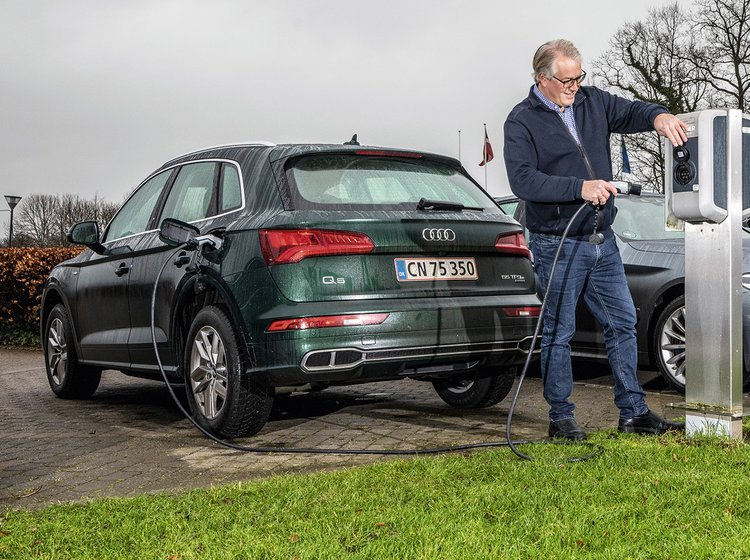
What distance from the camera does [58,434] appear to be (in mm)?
6340

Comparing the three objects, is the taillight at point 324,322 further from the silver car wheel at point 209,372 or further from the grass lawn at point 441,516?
the grass lawn at point 441,516

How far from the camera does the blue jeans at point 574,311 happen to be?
5.15 meters

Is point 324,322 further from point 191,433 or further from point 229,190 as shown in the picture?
point 191,433

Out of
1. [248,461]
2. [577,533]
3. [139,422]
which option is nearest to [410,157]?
[248,461]

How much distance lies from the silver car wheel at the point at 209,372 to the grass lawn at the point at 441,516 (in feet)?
Answer: 4.64

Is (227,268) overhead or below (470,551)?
overhead

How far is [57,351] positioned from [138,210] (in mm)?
1720

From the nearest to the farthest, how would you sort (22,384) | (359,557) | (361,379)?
1. (359,557)
2. (361,379)
3. (22,384)

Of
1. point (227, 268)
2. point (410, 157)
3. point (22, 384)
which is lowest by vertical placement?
point (22, 384)

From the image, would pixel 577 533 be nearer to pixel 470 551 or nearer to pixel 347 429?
pixel 470 551

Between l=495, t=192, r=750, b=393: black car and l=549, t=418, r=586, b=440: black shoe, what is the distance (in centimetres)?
231

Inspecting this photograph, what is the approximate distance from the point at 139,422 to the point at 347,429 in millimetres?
1627

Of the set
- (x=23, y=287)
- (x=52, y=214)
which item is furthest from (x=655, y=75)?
(x=52, y=214)

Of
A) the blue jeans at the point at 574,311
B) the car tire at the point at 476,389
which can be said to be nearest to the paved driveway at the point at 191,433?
the car tire at the point at 476,389
